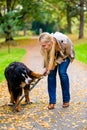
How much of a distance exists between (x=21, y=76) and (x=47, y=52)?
808 millimetres

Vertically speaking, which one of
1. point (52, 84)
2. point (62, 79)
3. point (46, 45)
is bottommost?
point (52, 84)

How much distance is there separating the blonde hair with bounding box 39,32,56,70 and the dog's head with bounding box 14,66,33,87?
534 millimetres

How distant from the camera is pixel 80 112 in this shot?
823cm

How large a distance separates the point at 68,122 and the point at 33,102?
83.8 inches

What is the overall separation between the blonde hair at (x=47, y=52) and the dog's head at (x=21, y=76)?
534mm

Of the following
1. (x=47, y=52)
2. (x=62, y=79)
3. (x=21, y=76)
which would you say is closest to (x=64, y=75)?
(x=62, y=79)

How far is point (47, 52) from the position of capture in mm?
8375

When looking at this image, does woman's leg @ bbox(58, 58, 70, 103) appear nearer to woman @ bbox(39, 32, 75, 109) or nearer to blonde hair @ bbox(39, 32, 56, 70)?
woman @ bbox(39, 32, 75, 109)

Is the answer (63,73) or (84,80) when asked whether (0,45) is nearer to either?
(84,80)

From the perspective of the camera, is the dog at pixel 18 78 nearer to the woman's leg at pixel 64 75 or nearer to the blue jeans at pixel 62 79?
the blue jeans at pixel 62 79

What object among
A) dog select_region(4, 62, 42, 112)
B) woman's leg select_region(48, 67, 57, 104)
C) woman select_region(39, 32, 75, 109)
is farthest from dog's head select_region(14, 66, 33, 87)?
woman's leg select_region(48, 67, 57, 104)

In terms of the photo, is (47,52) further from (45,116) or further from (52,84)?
(45,116)

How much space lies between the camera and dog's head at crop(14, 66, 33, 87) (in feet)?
26.8

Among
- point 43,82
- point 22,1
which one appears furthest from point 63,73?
point 22,1
